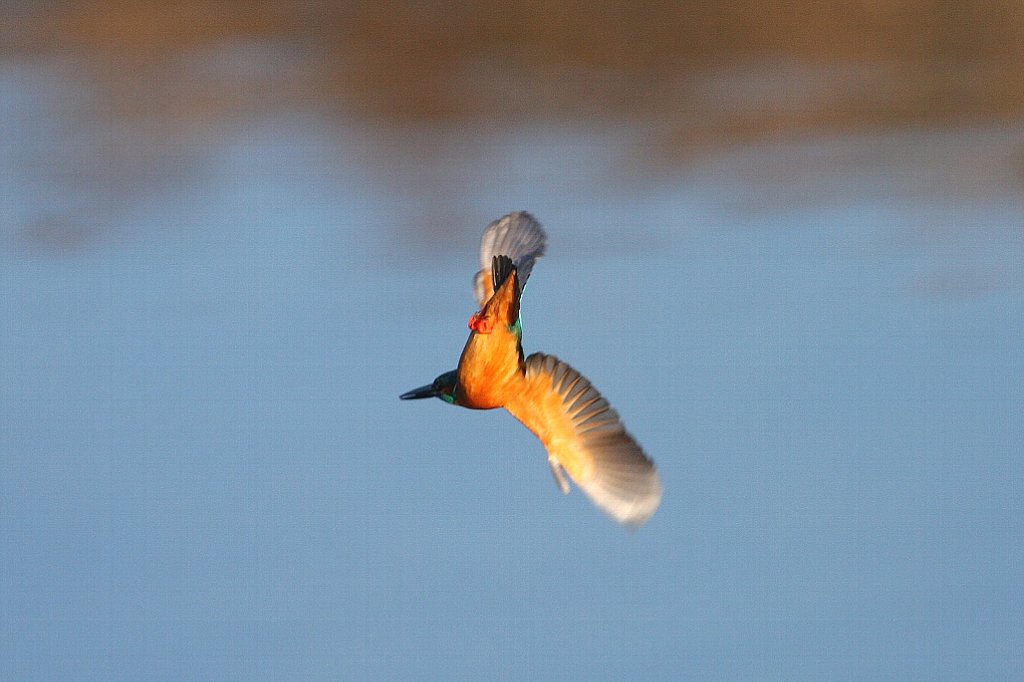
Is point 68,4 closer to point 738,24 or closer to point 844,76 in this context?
point 738,24

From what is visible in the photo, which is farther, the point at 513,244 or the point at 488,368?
the point at 513,244

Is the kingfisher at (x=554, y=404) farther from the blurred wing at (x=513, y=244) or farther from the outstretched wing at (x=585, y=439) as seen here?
the blurred wing at (x=513, y=244)

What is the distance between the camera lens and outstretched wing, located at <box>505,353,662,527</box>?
1.83 meters

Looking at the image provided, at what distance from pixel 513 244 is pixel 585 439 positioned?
0.30 metres

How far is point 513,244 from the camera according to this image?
2.02 m

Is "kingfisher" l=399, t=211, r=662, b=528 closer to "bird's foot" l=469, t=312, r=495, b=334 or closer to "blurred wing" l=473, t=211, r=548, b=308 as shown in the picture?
"bird's foot" l=469, t=312, r=495, b=334

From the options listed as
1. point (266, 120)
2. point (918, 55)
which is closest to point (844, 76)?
point (918, 55)

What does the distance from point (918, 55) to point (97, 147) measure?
6.51ft

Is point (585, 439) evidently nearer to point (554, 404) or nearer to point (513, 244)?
point (554, 404)

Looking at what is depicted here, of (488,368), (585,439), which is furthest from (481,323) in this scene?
(585,439)

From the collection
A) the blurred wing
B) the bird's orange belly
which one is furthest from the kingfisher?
the blurred wing

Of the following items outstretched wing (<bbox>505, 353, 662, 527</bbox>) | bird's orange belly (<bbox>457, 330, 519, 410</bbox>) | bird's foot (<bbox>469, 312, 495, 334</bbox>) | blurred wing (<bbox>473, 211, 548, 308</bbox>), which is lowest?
outstretched wing (<bbox>505, 353, 662, 527</bbox>)

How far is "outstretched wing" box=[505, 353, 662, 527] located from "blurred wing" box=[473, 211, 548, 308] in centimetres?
15

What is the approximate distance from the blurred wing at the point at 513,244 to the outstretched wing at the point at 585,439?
5.8 inches
